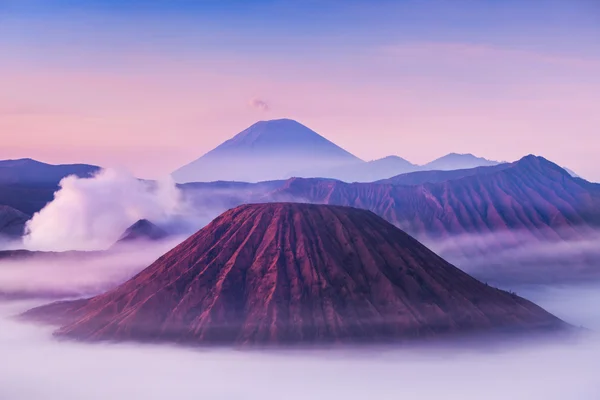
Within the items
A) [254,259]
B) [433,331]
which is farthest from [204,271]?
[433,331]

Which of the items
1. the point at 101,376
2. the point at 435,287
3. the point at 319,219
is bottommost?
the point at 101,376

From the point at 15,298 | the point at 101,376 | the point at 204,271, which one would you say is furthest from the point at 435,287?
the point at 15,298

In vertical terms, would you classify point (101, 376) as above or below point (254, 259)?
below

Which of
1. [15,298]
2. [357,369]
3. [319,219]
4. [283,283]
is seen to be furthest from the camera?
[15,298]

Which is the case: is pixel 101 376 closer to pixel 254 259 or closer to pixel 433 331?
pixel 254 259

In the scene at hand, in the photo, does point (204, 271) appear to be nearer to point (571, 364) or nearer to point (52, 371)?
point (52, 371)

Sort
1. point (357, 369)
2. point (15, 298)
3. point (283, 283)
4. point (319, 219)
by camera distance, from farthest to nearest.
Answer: point (15, 298), point (319, 219), point (283, 283), point (357, 369)

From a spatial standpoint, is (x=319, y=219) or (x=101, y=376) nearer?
(x=101, y=376)
